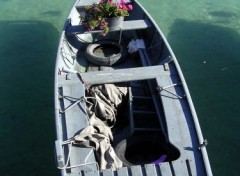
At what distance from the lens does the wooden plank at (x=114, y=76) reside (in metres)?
8.26

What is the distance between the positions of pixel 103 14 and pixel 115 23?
0.50m

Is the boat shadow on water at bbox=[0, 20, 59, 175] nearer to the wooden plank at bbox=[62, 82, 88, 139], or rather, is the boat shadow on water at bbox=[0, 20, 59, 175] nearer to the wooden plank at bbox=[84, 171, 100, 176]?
the wooden plank at bbox=[62, 82, 88, 139]

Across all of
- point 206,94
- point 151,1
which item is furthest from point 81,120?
point 151,1

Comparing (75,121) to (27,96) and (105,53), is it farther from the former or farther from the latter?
(27,96)

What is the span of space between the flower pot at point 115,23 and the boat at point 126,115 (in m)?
0.04

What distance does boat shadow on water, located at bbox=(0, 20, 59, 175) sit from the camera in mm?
9109

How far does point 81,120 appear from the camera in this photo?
7301 mm

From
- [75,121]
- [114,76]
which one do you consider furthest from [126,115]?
[75,121]

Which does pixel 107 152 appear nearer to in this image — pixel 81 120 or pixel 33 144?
pixel 81 120

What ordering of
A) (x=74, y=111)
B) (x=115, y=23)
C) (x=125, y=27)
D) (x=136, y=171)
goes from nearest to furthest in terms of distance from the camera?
(x=136, y=171)
(x=74, y=111)
(x=115, y=23)
(x=125, y=27)

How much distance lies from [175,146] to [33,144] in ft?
14.8

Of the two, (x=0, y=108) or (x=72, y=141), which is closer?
(x=72, y=141)

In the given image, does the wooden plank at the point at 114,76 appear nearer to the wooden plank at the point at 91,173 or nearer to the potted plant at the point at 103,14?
the potted plant at the point at 103,14

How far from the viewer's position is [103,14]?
955 centimetres
